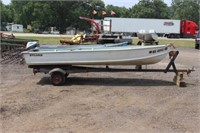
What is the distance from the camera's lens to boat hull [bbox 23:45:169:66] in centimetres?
1115

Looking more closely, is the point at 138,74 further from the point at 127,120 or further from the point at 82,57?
the point at 127,120

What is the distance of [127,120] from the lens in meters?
6.99

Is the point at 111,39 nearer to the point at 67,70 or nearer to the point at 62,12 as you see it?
the point at 67,70

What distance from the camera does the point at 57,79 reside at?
10.8m

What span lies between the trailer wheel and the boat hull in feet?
1.59

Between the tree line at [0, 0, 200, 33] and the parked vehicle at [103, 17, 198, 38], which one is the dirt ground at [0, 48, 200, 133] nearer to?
the parked vehicle at [103, 17, 198, 38]

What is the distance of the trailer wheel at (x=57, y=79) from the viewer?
10.8 meters

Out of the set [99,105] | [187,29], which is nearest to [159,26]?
[187,29]

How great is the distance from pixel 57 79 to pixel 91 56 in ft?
4.03

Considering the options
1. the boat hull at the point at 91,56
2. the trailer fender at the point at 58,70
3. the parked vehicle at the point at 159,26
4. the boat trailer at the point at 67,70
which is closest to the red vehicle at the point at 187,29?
the parked vehicle at the point at 159,26

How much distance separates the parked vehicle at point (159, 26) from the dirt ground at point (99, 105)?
4940 cm

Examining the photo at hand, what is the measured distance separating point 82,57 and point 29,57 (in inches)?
62.8

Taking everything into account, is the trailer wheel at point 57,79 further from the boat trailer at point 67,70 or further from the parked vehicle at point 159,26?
the parked vehicle at point 159,26

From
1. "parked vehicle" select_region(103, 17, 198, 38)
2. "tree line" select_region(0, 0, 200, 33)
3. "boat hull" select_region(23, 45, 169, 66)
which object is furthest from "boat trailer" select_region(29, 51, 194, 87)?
"tree line" select_region(0, 0, 200, 33)
